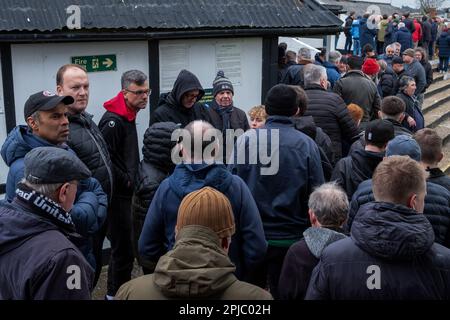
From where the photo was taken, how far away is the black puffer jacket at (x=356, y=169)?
14.0 ft

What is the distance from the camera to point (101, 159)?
168 inches

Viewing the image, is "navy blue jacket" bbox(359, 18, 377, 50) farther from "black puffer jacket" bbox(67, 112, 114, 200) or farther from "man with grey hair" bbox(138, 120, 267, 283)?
"man with grey hair" bbox(138, 120, 267, 283)

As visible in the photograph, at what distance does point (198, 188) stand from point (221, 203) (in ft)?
2.38

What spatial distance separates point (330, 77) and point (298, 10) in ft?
6.34

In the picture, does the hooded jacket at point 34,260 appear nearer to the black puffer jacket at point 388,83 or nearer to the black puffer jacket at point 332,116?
the black puffer jacket at point 332,116

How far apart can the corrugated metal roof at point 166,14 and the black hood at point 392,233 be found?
3727mm

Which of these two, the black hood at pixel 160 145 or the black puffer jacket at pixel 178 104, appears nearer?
the black hood at pixel 160 145

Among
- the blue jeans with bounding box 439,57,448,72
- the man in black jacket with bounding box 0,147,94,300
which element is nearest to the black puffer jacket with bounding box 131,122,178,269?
the man in black jacket with bounding box 0,147,94,300

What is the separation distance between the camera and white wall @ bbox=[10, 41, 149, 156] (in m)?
5.14

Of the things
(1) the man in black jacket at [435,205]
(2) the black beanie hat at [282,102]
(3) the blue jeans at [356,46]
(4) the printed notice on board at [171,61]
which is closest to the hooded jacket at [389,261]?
(1) the man in black jacket at [435,205]

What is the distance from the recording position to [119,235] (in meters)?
5.00

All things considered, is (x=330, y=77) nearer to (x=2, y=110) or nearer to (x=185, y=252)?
(x=2, y=110)

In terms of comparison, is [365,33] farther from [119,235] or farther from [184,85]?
[119,235]
